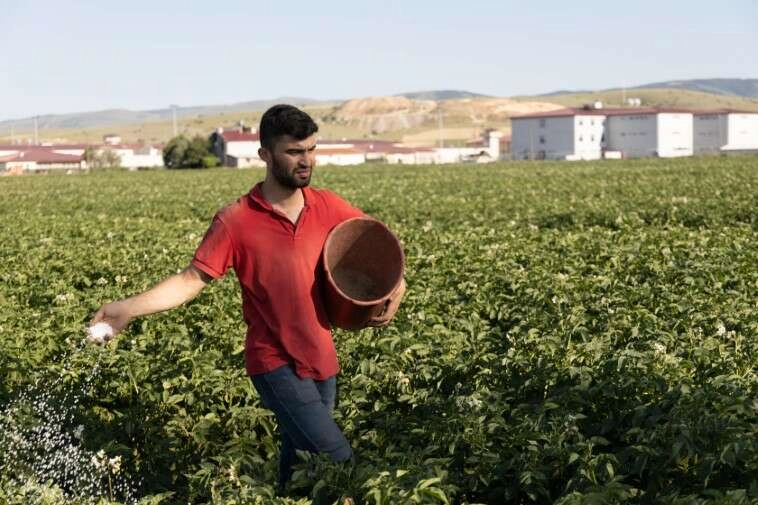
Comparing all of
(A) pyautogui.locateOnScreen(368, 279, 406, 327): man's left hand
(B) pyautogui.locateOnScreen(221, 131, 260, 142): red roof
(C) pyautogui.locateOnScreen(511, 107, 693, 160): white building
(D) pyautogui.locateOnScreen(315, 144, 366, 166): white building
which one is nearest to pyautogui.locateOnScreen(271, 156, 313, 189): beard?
(A) pyautogui.locateOnScreen(368, 279, 406, 327): man's left hand

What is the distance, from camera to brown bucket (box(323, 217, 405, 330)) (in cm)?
543

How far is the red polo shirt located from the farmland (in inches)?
21.1

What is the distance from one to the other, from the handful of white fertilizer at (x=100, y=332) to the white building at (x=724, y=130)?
133 metres

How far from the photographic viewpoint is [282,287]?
533 cm

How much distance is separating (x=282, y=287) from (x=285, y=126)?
76 centimetres

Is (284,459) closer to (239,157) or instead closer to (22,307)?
(22,307)

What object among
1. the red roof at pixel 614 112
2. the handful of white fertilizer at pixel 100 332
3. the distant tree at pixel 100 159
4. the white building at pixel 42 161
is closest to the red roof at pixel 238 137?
the distant tree at pixel 100 159

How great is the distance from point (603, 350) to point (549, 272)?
487cm

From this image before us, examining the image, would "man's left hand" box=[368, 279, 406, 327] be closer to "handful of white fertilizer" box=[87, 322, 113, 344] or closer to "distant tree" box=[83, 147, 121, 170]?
"handful of white fertilizer" box=[87, 322, 113, 344]

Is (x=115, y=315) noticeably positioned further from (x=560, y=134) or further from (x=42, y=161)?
(x=560, y=134)

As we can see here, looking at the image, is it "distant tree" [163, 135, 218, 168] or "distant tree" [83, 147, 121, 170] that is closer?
"distant tree" [163, 135, 218, 168]

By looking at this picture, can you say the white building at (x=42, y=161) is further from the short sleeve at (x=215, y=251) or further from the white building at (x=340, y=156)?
the short sleeve at (x=215, y=251)

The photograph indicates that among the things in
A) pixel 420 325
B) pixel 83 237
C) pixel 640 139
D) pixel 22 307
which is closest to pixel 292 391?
pixel 420 325

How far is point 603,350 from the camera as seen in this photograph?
7191 mm
